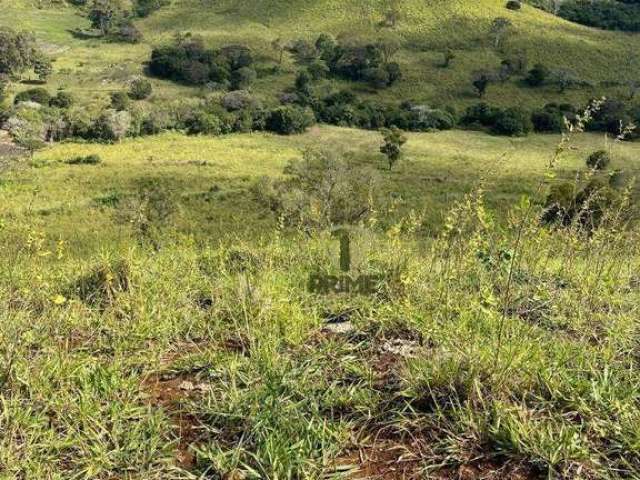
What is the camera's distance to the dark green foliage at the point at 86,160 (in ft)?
182

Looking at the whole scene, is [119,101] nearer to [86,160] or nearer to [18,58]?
[86,160]

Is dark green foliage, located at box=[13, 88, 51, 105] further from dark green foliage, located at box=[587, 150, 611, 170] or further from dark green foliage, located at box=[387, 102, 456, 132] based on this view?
dark green foliage, located at box=[587, 150, 611, 170]

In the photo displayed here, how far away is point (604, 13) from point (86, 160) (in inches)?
4573

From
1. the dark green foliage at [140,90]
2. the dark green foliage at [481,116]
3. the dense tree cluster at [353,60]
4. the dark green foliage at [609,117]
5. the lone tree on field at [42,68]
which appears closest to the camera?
the dark green foliage at [609,117]

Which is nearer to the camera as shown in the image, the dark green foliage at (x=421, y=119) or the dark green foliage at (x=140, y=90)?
the dark green foliage at (x=421, y=119)

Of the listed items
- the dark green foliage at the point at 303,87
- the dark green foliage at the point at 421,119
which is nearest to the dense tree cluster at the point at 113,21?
the dark green foliage at the point at 303,87

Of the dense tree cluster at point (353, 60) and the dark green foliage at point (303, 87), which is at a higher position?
the dense tree cluster at point (353, 60)

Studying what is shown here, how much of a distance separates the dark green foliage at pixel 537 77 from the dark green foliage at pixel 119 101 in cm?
6083

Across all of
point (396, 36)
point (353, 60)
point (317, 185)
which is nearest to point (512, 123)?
point (353, 60)

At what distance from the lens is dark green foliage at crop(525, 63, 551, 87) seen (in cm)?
8988

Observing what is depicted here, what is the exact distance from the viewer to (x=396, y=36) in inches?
4304

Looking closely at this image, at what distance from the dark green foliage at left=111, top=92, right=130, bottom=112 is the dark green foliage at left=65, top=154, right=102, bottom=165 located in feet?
56.6

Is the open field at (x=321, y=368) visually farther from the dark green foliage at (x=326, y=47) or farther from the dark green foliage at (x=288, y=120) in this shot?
the dark green foliage at (x=326, y=47)

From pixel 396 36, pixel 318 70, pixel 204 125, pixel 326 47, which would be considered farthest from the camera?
pixel 396 36
